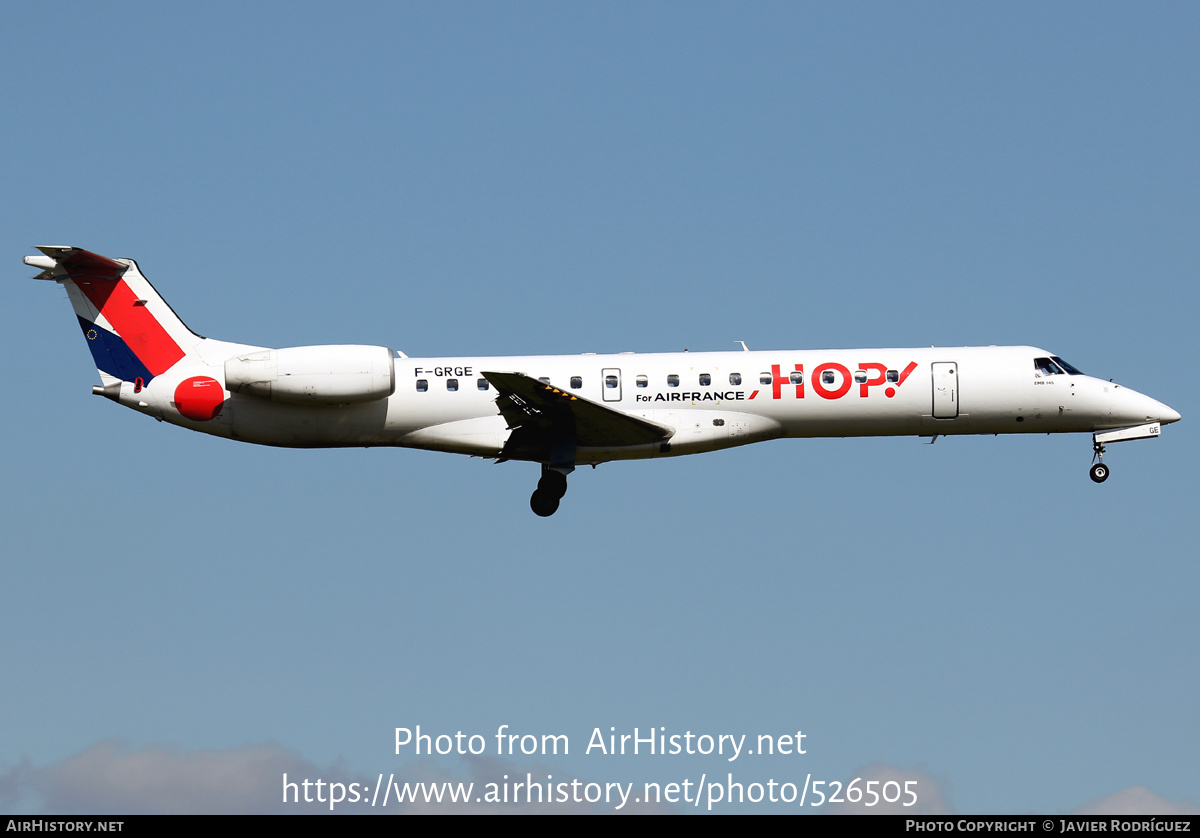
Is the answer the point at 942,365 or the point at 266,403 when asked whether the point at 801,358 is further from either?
the point at 266,403

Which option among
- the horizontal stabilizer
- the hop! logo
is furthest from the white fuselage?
the horizontal stabilizer

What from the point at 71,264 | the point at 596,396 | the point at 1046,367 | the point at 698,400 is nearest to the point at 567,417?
the point at 596,396

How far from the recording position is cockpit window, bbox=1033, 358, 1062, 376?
26.2 meters

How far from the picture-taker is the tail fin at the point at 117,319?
2638cm

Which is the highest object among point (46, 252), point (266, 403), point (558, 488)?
point (46, 252)

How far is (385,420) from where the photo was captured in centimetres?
2566

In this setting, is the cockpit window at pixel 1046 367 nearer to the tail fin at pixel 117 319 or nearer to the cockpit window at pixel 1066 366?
the cockpit window at pixel 1066 366

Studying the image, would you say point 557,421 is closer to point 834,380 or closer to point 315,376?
point 315,376

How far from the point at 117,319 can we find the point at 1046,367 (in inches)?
767

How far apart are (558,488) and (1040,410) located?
10.1 meters

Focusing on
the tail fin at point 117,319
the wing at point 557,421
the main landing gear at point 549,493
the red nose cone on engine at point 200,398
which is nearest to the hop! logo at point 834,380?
the wing at point 557,421

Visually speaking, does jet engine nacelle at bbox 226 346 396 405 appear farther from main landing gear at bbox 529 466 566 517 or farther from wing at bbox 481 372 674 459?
main landing gear at bbox 529 466 566 517

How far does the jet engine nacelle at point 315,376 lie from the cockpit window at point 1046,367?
13.3 m
